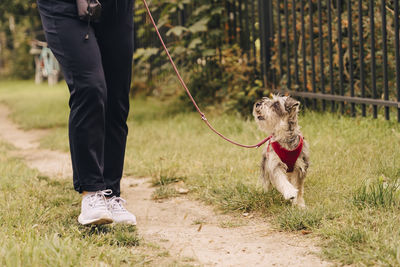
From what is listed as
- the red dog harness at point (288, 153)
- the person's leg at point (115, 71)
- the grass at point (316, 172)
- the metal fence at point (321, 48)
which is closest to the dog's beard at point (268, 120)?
the red dog harness at point (288, 153)

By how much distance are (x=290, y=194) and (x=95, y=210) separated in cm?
115

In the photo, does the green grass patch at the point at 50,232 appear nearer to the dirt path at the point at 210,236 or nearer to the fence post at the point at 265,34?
the dirt path at the point at 210,236

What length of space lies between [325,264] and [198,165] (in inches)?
87.4

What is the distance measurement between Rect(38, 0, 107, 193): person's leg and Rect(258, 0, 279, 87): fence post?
12.6ft

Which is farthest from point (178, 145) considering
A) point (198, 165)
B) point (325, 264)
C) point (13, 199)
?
point (325, 264)

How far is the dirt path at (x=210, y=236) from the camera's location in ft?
8.34

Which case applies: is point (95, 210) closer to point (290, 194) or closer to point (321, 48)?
point (290, 194)

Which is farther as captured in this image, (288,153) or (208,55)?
(208,55)

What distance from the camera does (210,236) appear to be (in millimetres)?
2941

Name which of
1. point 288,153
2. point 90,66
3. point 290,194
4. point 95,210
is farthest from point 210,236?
point 90,66

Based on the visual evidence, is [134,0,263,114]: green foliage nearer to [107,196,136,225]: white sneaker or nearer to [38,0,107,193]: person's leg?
[107,196,136,225]: white sneaker

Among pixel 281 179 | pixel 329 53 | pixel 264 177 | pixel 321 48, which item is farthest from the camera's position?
pixel 321 48

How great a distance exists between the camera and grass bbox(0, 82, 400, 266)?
2562 mm

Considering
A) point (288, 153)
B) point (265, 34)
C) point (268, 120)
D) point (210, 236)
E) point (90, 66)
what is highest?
point (265, 34)
